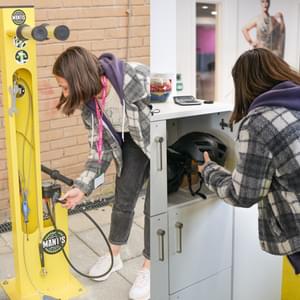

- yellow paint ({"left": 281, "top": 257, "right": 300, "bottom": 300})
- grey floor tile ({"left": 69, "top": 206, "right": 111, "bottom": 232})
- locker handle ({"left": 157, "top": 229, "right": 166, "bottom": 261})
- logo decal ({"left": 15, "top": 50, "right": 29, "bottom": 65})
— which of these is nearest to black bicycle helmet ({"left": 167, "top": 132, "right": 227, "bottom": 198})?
locker handle ({"left": 157, "top": 229, "right": 166, "bottom": 261})

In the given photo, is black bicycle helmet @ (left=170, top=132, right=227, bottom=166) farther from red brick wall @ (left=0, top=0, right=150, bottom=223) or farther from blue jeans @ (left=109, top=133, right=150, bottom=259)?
red brick wall @ (left=0, top=0, right=150, bottom=223)

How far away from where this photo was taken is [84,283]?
1553mm

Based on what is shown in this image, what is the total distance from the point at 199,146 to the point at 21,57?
0.61 m

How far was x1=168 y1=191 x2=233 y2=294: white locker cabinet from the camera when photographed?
1.16 meters

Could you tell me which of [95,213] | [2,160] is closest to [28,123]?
[2,160]

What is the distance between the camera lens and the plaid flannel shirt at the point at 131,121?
106 cm

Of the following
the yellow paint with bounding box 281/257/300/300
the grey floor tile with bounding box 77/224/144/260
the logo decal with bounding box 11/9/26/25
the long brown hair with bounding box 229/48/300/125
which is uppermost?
the logo decal with bounding box 11/9/26/25

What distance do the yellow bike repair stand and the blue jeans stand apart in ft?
0.92

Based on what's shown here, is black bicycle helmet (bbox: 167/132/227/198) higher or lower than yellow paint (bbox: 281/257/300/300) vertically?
higher

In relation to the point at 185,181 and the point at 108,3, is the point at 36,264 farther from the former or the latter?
the point at 108,3

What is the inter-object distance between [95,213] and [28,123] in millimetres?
372

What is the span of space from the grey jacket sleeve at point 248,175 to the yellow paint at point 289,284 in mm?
375

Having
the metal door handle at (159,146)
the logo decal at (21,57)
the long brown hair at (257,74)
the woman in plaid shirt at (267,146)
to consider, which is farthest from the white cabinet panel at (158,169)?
the logo decal at (21,57)

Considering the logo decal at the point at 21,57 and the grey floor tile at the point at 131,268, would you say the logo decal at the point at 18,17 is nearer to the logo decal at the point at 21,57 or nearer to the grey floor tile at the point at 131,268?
the logo decal at the point at 21,57
